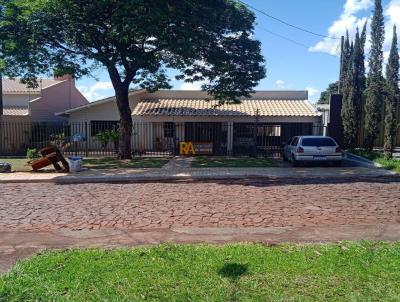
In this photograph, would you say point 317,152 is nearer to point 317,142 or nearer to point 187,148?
point 317,142

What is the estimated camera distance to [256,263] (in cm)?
490

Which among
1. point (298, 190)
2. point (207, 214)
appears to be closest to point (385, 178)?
point (298, 190)

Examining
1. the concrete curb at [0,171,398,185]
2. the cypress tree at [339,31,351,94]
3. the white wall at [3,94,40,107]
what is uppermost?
the cypress tree at [339,31,351,94]

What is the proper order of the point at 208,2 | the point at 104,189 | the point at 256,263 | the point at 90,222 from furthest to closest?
the point at 208,2, the point at 104,189, the point at 90,222, the point at 256,263

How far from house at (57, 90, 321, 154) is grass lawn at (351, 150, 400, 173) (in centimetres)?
734

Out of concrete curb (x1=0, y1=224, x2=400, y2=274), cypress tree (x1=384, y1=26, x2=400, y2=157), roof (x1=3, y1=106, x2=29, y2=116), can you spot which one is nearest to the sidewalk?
cypress tree (x1=384, y1=26, x2=400, y2=157)

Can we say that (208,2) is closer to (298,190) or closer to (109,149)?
(298,190)

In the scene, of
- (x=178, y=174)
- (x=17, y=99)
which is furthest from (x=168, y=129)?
(x=178, y=174)

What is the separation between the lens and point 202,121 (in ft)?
93.6

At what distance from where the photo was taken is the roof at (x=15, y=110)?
29.7 meters

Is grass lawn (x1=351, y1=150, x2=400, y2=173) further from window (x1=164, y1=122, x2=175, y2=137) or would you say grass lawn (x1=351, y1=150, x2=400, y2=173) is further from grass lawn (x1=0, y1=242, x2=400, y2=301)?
window (x1=164, y1=122, x2=175, y2=137)

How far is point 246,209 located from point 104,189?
16.8 ft

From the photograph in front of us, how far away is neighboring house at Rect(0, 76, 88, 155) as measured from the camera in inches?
1092

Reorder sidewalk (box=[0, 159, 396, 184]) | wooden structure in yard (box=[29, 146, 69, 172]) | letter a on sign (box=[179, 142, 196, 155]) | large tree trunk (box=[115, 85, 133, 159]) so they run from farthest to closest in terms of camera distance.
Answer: letter a on sign (box=[179, 142, 196, 155]) < large tree trunk (box=[115, 85, 133, 159]) < wooden structure in yard (box=[29, 146, 69, 172]) < sidewalk (box=[0, 159, 396, 184])
